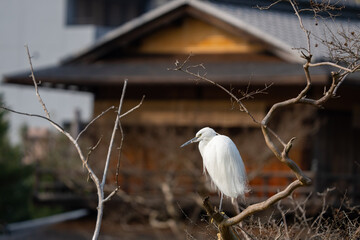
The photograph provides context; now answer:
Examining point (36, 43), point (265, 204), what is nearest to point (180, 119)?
point (265, 204)

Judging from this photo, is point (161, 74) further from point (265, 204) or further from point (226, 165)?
point (265, 204)

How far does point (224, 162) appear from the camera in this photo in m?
4.83

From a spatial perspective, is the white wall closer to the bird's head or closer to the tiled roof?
the tiled roof

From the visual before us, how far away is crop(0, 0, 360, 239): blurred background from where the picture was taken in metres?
12.8

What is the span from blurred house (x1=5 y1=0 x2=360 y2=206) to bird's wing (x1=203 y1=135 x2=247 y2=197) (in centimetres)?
729

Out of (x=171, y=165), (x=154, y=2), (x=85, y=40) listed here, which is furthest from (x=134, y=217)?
(x=154, y=2)

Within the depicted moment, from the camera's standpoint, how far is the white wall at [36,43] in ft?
85.9

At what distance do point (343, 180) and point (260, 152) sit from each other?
5.01 feet

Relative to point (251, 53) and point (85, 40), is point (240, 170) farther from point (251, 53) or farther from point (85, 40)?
point (85, 40)

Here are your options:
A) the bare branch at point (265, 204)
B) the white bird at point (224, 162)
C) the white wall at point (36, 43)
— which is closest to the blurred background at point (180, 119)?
the white bird at point (224, 162)

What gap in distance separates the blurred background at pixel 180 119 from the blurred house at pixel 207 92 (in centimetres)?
3

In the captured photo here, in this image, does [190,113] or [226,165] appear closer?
[226,165]

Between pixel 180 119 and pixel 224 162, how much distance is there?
9431 millimetres

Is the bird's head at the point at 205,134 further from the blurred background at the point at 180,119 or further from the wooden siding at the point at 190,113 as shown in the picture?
the wooden siding at the point at 190,113
